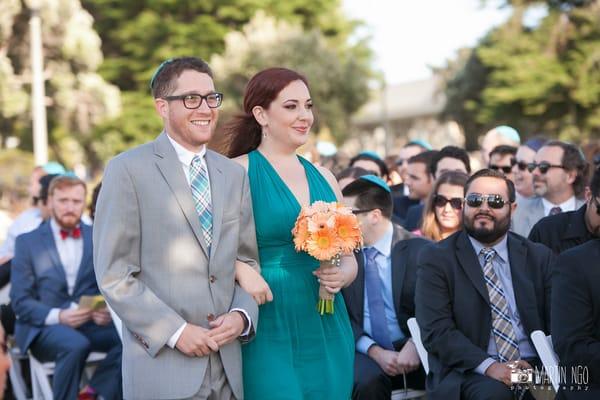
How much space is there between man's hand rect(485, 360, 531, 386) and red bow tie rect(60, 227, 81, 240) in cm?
413

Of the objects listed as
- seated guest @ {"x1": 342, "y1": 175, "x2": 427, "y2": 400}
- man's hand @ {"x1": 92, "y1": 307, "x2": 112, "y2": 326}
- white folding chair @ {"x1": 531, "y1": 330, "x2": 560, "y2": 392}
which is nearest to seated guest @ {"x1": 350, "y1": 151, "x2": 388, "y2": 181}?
seated guest @ {"x1": 342, "y1": 175, "x2": 427, "y2": 400}

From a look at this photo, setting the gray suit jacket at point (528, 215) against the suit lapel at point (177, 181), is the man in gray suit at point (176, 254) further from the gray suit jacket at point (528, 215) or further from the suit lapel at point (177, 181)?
the gray suit jacket at point (528, 215)

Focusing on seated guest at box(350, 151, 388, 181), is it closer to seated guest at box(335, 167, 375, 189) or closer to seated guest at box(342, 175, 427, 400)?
seated guest at box(335, 167, 375, 189)

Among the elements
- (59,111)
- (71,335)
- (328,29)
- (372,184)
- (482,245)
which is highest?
(328,29)

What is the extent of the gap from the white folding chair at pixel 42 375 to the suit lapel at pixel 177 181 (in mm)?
3994

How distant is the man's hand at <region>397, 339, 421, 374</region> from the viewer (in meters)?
6.16

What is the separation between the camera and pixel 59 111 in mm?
30672

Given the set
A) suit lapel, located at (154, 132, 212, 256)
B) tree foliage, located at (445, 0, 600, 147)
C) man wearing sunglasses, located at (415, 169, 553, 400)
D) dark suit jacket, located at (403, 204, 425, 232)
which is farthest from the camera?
tree foliage, located at (445, 0, 600, 147)

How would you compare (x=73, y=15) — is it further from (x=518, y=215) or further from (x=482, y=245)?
(x=482, y=245)

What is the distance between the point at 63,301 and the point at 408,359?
10.7 feet

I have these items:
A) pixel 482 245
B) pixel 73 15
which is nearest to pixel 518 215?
pixel 482 245

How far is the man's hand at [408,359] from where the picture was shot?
6.16 m

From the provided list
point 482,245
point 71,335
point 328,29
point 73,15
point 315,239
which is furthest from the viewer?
point 328,29

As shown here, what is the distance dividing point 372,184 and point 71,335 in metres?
2.86
